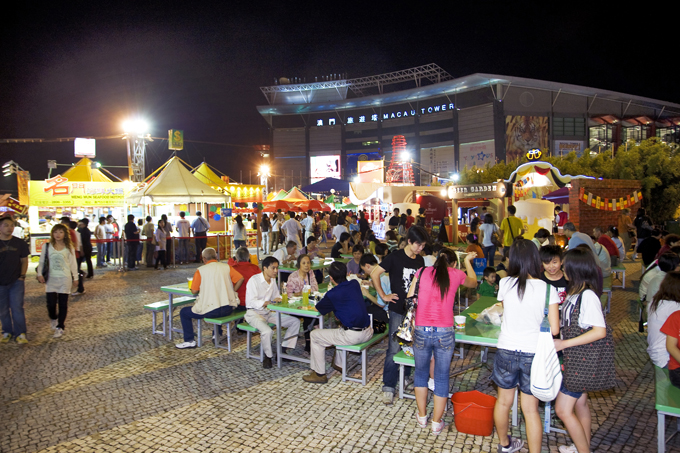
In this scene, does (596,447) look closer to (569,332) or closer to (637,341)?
(569,332)

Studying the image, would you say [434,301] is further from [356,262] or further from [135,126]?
[135,126]

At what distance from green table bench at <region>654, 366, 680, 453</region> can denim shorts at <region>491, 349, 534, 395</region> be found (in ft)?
3.04

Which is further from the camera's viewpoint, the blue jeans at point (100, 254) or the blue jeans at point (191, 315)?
the blue jeans at point (100, 254)

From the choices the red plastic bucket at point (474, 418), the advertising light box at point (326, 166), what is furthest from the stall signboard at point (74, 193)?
the advertising light box at point (326, 166)

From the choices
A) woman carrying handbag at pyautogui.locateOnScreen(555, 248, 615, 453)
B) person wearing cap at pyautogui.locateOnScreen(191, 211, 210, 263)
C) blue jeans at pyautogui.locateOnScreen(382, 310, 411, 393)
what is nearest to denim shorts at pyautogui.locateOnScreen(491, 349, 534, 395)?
woman carrying handbag at pyautogui.locateOnScreen(555, 248, 615, 453)

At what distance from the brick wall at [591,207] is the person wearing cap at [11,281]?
41.8 feet

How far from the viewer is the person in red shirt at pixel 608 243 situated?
8094 millimetres

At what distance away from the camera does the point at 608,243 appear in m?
8.17

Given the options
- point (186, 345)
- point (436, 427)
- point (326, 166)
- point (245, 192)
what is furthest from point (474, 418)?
point (326, 166)

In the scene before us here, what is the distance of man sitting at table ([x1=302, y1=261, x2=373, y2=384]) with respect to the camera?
4312 mm

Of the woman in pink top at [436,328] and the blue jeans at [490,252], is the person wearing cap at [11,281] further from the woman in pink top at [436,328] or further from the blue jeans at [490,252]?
the blue jeans at [490,252]

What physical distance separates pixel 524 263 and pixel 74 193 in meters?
17.9

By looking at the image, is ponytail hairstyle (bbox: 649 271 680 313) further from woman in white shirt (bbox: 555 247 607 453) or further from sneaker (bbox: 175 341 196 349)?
sneaker (bbox: 175 341 196 349)

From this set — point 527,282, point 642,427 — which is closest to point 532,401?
point 527,282
